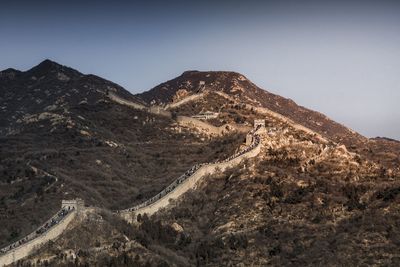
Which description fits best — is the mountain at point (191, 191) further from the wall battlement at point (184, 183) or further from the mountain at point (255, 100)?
the mountain at point (255, 100)

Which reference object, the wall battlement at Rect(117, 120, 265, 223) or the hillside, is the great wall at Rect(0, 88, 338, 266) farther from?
the hillside

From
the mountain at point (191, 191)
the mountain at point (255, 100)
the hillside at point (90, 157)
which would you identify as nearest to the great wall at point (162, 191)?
the mountain at point (191, 191)

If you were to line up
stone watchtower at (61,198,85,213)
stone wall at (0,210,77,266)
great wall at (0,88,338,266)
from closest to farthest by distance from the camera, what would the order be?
stone wall at (0,210,77,266) < great wall at (0,88,338,266) < stone watchtower at (61,198,85,213)

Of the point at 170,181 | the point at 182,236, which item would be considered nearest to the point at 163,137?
the point at 170,181

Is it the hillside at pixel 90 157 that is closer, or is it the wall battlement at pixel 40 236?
the wall battlement at pixel 40 236

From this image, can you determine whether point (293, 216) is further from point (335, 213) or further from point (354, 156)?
point (354, 156)

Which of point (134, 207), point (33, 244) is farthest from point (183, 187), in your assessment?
point (33, 244)

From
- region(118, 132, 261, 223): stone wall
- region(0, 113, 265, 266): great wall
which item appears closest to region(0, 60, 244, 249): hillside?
region(0, 113, 265, 266): great wall

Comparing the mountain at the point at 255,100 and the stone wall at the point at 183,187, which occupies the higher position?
the mountain at the point at 255,100

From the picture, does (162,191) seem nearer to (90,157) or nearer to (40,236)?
(90,157)
